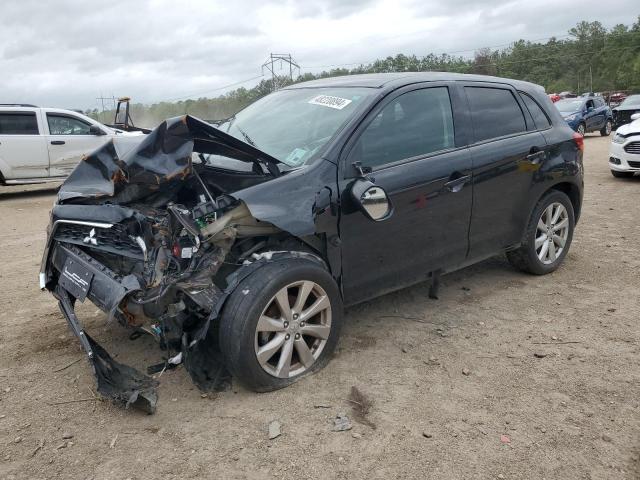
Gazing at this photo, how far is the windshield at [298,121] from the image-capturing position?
11.6 ft

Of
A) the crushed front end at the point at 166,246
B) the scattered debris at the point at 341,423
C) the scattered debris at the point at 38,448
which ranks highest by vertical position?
the crushed front end at the point at 166,246

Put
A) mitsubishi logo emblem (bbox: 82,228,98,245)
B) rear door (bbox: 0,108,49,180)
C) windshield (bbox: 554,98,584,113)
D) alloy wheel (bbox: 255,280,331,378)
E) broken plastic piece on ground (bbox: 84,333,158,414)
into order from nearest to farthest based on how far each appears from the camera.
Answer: broken plastic piece on ground (bbox: 84,333,158,414) < alloy wheel (bbox: 255,280,331,378) < mitsubishi logo emblem (bbox: 82,228,98,245) < rear door (bbox: 0,108,49,180) < windshield (bbox: 554,98,584,113)

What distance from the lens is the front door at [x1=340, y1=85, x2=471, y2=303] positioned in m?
3.48

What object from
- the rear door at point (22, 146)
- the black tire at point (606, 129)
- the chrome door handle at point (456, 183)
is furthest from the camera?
the black tire at point (606, 129)

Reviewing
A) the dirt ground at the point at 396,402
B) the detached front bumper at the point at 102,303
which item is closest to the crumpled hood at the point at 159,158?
the detached front bumper at the point at 102,303

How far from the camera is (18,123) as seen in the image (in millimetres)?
10922

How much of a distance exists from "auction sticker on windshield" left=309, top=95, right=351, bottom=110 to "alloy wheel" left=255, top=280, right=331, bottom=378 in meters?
1.32

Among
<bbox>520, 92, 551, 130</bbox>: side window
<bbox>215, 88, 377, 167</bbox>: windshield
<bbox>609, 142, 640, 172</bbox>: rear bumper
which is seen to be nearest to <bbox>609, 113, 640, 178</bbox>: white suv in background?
<bbox>609, 142, 640, 172</bbox>: rear bumper

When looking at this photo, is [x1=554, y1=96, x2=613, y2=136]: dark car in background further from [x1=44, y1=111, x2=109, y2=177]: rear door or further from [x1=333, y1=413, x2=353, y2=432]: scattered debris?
[x1=333, y1=413, x2=353, y2=432]: scattered debris

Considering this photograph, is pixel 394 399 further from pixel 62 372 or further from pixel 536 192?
pixel 536 192

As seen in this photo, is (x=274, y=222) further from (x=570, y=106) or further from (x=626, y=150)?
(x=570, y=106)

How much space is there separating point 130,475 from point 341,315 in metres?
1.46

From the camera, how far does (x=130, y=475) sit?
8.15ft

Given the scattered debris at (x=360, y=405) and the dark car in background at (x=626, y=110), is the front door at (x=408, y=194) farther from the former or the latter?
the dark car in background at (x=626, y=110)
